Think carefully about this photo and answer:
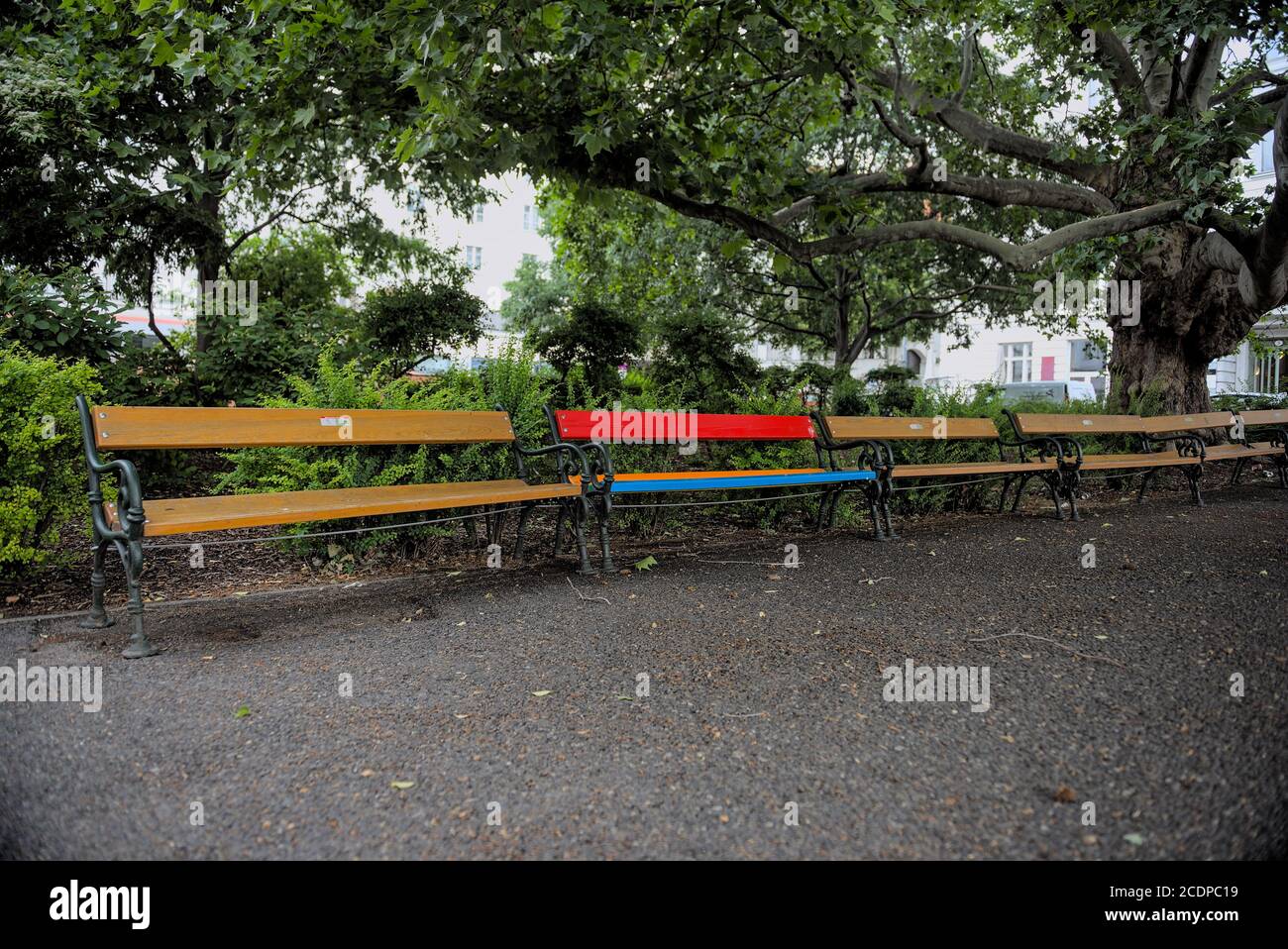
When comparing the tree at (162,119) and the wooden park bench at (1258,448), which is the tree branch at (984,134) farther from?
the tree at (162,119)

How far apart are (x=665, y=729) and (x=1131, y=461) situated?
776 centimetres

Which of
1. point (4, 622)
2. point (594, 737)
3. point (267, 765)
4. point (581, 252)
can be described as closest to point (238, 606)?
point (4, 622)

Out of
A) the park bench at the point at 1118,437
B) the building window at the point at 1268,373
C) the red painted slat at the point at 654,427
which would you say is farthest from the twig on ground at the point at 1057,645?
the building window at the point at 1268,373

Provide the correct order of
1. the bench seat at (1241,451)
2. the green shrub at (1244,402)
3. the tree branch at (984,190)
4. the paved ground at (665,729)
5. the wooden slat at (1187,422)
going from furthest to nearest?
the green shrub at (1244,402) < the bench seat at (1241,451) < the wooden slat at (1187,422) < the tree branch at (984,190) < the paved ground at (665,729)

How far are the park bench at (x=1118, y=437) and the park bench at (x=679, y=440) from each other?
99.1 inches

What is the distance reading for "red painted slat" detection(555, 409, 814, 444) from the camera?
566 centimetres

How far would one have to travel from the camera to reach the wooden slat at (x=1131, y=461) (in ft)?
26.4

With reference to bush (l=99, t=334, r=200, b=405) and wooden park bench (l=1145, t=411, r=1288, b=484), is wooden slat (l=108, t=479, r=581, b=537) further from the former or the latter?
wooden park bench (l=1145, t=411, r=1288, b=484)

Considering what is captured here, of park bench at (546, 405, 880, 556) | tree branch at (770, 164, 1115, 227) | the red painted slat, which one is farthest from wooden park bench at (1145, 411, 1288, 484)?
the red painted slat

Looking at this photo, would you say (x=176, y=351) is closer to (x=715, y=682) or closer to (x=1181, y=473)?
(x=715, y=682)

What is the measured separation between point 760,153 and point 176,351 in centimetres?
616

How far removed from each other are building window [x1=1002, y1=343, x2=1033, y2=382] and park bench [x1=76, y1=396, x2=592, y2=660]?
117 ft

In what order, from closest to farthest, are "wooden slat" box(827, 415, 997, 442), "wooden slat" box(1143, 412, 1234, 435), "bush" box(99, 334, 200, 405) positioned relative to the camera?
"bush" box(99, 334, 200, 405), "wooden slat" box(827, 415, 997, 442), "wooden slat" box(1143, 412, 1234, 435)

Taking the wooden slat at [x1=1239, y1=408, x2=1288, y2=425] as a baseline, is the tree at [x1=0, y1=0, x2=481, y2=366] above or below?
above
